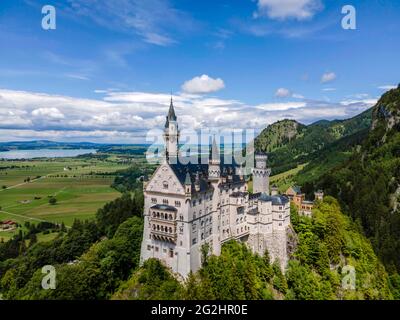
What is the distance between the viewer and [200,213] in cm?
6625

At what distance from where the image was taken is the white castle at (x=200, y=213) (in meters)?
63.8

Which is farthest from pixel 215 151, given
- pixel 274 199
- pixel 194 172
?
pixel 274 199

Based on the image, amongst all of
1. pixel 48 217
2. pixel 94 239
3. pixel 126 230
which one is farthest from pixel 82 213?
pixel 126 230

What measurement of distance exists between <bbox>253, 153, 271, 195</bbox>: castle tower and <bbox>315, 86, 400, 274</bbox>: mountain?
50045 millimetres

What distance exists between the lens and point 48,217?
154875mm

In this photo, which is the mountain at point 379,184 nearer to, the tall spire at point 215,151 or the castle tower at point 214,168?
the castle tower at point 214,168

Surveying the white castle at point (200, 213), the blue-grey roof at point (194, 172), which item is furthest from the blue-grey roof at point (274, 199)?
the blue-grey roof at point (194, 172)

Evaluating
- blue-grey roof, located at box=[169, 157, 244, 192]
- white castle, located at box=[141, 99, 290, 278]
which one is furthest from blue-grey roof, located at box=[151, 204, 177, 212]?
blue-grey roof, located at box=[169, 157, 244, 192]

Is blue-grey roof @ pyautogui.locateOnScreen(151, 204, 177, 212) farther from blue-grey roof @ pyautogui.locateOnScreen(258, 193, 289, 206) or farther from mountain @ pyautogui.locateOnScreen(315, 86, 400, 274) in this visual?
mountain @ pyautogui.locateOnScreen(315, 86, 400, 274)

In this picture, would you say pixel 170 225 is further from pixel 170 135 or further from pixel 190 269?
pixel 170 135

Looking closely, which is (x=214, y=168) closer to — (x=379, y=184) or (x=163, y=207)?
(x=163, y=207)

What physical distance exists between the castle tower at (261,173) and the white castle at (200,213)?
15.0ft

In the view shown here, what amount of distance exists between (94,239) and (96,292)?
3520 centimetres

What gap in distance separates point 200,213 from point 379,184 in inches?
3847
